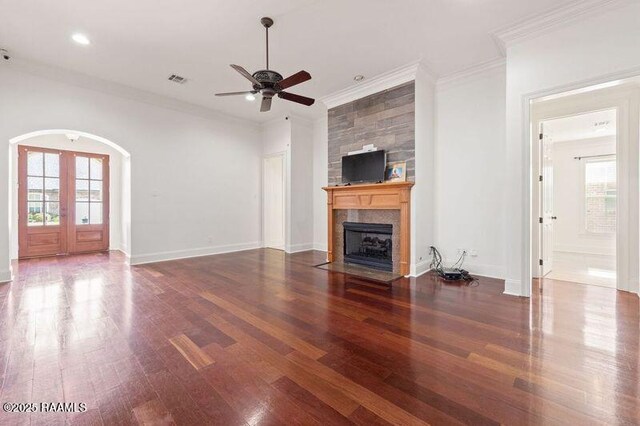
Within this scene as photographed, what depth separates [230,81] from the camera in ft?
16.3

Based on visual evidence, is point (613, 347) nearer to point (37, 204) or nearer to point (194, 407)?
point (194, 407)

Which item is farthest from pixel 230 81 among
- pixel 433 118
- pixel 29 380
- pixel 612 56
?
pixel 612 56

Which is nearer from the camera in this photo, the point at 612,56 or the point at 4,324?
the point at 4,324

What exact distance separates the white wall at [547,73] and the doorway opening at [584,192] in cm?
242

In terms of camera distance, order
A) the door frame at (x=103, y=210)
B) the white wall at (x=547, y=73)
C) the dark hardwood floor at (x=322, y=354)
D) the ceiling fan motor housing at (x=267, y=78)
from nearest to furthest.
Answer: the dark hardwood floor at (x=322, y=354) → the white wall at (x=547, y=73) → the ceiling fan motor housing at (x=267, y=78) → the door frame at (x=103, y=210)

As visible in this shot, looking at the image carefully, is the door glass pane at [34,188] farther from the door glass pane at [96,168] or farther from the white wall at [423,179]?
the white wall at [423,179]

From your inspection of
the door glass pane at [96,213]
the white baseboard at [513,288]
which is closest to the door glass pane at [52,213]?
the door glass pane at [96,213]

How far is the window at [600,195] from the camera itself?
660 cm

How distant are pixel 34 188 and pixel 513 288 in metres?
9.16

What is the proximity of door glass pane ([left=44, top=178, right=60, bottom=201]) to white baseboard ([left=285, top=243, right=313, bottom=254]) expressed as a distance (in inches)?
212

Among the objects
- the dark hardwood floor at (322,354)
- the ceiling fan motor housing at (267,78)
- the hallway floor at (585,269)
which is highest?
the ceiling fan motor housing at (267,78)

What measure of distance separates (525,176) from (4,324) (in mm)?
5846

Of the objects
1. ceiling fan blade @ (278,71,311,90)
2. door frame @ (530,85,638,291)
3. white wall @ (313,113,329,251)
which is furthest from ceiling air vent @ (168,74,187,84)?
door frame @ (530,85,638,291)

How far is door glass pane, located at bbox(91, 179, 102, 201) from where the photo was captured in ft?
22.8
